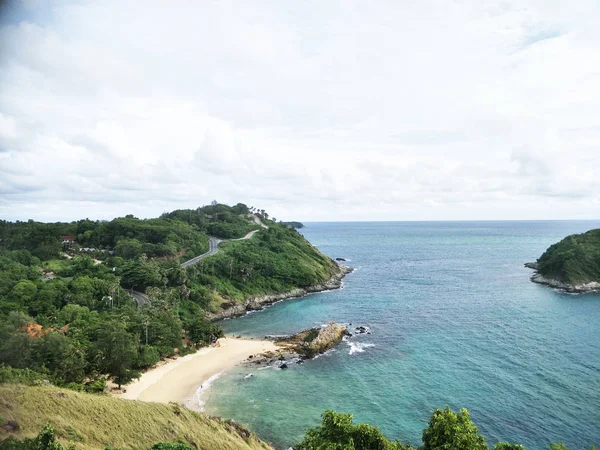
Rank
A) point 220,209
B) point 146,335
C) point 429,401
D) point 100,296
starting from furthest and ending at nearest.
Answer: point 220,209
point 100,296
point 146,335
point 429,401

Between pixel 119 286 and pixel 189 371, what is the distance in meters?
28.2

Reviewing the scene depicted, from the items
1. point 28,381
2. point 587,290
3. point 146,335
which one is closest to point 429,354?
point 146,335

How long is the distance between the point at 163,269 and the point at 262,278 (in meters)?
26.6

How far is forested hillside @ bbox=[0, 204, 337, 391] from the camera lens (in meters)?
42.6

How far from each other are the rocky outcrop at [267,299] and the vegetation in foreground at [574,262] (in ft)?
205

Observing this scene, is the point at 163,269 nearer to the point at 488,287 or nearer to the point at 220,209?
the point at 488,287

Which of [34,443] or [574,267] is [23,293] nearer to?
[34,443]

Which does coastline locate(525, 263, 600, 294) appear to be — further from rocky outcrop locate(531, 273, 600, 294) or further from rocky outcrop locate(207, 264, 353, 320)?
rocky outcrop locate(207, 264, 353, 320)

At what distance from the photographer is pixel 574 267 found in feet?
336

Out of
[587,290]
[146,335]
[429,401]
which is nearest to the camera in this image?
[429,401]

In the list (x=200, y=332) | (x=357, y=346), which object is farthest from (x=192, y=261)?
(x=357, y=346)

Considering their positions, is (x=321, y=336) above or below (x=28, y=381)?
below

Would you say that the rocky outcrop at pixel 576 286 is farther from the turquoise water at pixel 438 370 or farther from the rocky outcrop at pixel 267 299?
the rocky outcrop at pixel 267 299

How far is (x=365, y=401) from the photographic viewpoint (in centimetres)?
4378
